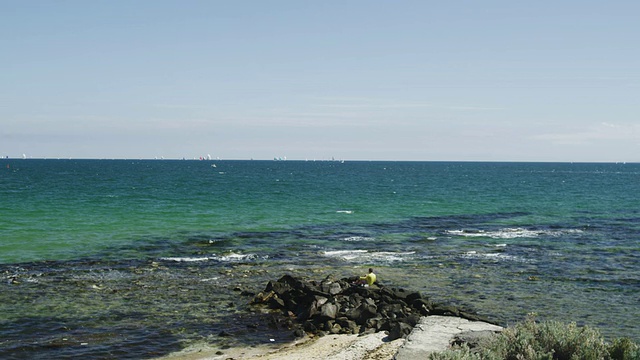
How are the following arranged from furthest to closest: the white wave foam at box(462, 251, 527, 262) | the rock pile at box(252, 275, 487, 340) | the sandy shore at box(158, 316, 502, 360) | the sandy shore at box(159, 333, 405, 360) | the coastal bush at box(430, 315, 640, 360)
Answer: the white wave foam at box(462, 251, 527, 262), the rock pile at box(252, 275, 487, 340), the sandy shore at box(159, 333, 405, 360), the sandy shore at box(158, 316, 502, 360), the coastal bush at box(430, 315, 640, 360)

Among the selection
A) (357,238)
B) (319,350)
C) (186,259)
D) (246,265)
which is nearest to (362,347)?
(319,350)

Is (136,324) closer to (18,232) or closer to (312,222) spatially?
(18,232)

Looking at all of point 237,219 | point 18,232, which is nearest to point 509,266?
point 237,219

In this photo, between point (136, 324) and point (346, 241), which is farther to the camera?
point (346, 241)

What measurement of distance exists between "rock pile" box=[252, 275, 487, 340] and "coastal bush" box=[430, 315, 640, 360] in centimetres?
463

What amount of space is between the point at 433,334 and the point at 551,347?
14.1ft

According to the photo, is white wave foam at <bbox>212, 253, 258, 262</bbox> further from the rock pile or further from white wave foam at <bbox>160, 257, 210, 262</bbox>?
the rock pile

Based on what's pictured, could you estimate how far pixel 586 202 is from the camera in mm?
80812

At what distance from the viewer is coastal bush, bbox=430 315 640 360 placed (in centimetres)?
1271

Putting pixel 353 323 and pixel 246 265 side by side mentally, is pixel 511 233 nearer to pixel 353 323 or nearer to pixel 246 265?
pixel 246 265

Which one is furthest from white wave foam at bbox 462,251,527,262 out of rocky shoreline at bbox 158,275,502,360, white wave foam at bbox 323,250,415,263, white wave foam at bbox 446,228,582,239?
rocky shoreline at bbox 158,275,502,360

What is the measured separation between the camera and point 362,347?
17.0m

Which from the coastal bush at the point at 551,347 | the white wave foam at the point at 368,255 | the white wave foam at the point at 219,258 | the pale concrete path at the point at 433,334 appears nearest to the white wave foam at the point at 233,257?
the white wave foam at the point at 219,258

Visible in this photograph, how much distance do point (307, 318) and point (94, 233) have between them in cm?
2800
